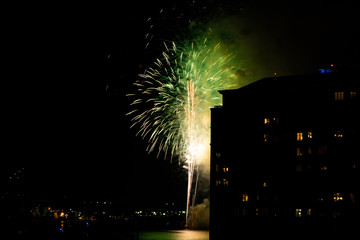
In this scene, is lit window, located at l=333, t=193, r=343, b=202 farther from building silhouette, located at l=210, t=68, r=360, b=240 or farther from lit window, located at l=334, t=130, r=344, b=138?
lit window, located at l=334, t=130, r=344, b=138

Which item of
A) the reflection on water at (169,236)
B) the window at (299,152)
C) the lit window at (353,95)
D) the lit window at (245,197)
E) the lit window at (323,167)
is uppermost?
the lit window at (353,95)

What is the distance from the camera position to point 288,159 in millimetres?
70938

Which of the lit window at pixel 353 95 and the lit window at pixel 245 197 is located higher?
the lit window at pixel 353 95

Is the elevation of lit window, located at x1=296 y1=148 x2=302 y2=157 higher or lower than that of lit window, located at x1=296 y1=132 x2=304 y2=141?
lower

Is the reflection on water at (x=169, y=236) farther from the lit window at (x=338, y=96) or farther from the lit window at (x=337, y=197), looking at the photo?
the lit window at (x=338, y=96)

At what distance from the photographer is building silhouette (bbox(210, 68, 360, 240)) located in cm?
6506

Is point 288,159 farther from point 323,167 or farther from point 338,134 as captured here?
point 338,134

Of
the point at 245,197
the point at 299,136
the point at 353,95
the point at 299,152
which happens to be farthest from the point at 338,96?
the point at 245,197

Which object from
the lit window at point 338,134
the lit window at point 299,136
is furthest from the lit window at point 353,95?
the lit window at point 299,136

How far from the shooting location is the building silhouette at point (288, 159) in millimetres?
65062

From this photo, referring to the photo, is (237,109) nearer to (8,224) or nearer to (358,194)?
(358,194)

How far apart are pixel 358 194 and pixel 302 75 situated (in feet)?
72.6

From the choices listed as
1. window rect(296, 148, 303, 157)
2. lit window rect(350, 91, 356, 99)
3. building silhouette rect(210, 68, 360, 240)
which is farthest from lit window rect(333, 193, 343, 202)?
lit window rect(350, 91, 356, 99)

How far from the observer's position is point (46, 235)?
82.7 feet
